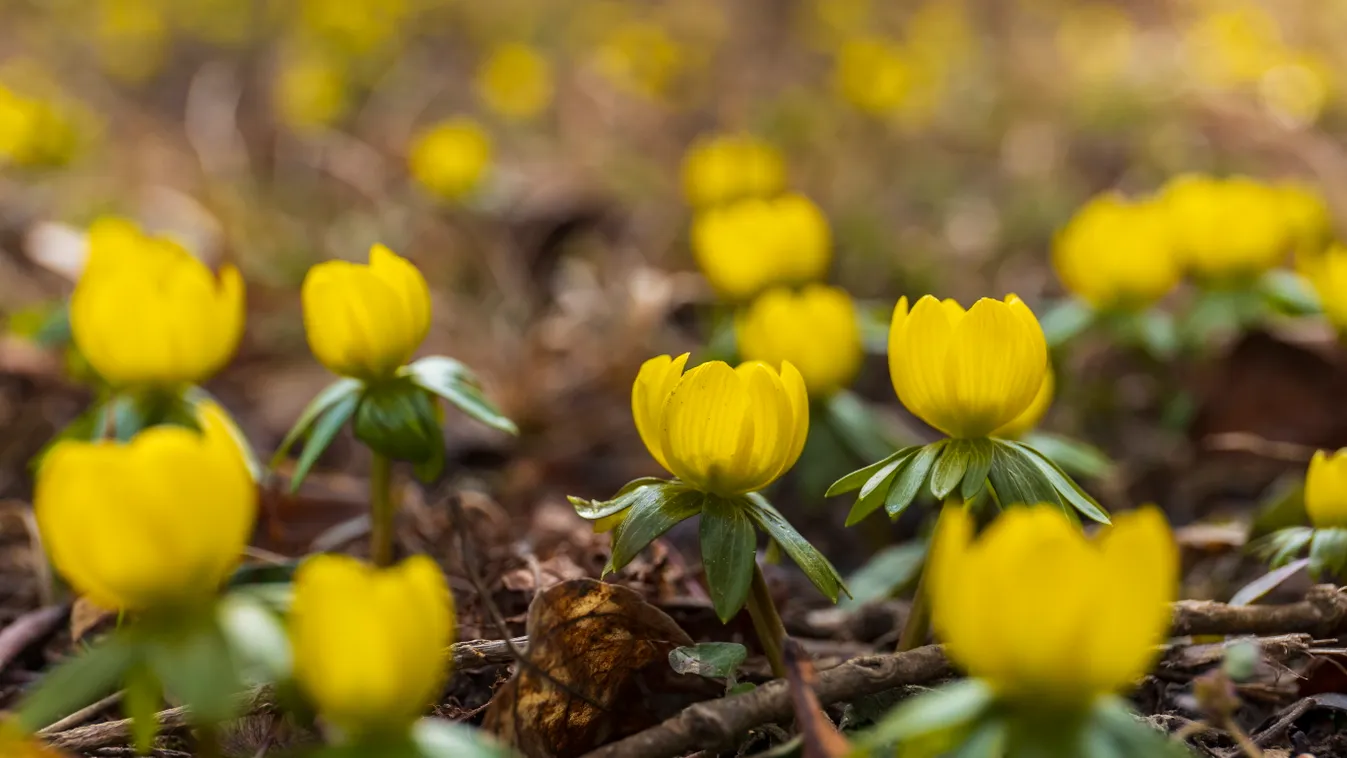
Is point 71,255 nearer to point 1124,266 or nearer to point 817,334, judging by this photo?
point 817,334

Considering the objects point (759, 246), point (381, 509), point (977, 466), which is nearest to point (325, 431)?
point (381, 509)

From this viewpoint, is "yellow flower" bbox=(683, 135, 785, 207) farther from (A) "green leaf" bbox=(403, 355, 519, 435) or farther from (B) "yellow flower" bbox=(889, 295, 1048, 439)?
(B) "yellow flower" bbox=(889, 295, 1048, 439)

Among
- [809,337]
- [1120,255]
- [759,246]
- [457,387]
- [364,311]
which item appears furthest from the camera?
[759,246]

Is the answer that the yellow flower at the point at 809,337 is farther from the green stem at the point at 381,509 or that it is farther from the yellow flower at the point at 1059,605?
the yellow flower at the point at 1059,605

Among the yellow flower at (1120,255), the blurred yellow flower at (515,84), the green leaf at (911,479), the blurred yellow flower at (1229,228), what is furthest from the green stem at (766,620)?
the blurred yellow flower at (515,84)

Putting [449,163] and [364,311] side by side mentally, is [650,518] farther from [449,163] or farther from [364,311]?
[449,163]

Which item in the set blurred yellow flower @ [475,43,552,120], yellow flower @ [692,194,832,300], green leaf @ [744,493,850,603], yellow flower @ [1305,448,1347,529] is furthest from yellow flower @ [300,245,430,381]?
blurred yellow flower @ [475,43,552,120]

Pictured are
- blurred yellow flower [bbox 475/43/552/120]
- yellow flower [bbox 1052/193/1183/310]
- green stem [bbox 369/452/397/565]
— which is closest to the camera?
green stem [bbox 369/452/397/565]
